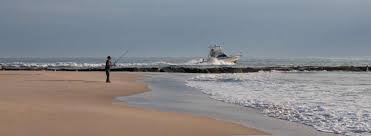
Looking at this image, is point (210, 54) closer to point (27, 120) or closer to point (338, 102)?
point (338, 102)

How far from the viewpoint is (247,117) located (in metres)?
13.2

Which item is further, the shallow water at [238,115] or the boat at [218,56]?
the boat at [218,56]

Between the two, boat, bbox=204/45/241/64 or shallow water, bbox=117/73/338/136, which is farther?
boat, bbox=204/45/241/64

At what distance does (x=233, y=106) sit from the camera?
16203 mm

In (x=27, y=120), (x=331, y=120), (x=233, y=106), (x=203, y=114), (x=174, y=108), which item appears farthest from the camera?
(x=233, y=106)

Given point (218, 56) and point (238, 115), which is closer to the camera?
point (238, 115)

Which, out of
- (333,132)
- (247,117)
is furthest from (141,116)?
(333,132)

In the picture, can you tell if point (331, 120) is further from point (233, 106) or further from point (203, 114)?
point (233, 106)

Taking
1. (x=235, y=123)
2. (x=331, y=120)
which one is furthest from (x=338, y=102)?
(x=235, y=123)

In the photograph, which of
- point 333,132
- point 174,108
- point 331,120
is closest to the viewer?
point 333,132

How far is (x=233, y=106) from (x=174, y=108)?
206cm

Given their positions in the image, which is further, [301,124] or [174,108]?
[174,108]

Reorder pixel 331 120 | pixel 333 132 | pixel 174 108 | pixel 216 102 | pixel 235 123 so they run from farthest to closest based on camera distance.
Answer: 1. pixel 216 102
2. pixel 174 108
3. pixel 331 120
4. pixel 235 123
5. pixel 333 132

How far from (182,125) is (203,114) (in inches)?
107
